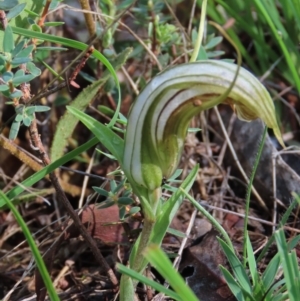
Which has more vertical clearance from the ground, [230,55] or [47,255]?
[230,55]

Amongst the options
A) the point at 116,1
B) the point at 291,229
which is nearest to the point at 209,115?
the point at 116,1

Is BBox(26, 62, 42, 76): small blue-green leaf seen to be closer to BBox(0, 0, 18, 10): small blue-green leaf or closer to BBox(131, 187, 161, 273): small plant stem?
BBox(0, 0, 18, 10): small blue-green leaf

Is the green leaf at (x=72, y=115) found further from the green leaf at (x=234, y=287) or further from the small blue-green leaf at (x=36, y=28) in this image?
the green leaf at (x=234, y=287)

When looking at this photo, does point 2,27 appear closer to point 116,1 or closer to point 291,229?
point 116,1

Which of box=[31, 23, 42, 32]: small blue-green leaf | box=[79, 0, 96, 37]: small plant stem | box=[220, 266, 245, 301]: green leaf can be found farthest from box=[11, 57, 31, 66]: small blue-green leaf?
box=[220, 266, 245, 301]: green leaf

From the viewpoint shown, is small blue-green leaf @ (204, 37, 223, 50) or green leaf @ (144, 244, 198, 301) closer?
green leaf @ (144, 244, 198, 301)

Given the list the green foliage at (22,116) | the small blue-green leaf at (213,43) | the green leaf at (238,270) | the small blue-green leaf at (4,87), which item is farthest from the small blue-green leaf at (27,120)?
the small blue-green leaf at (213,43)

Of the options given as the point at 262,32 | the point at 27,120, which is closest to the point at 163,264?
the point at 27,120

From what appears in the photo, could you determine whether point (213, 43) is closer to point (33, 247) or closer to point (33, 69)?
point (33, 69)
